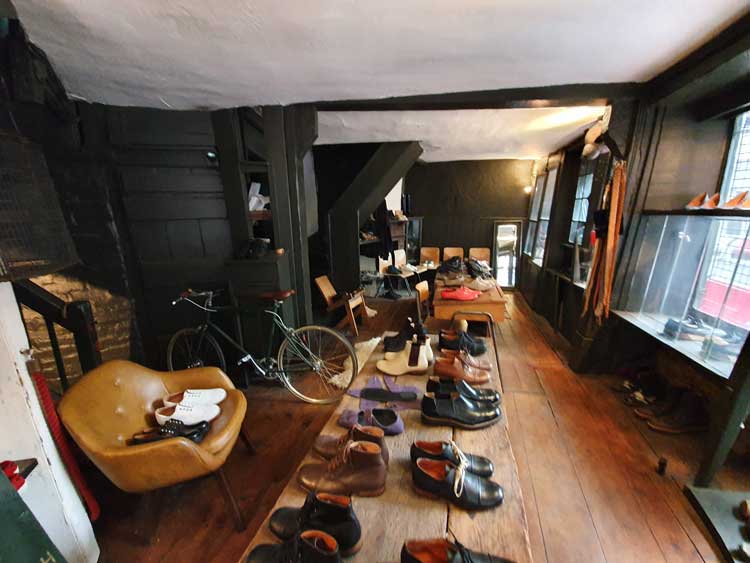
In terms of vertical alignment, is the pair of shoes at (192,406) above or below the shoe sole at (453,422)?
below

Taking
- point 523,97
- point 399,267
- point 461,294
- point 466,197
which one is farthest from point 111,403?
point 466,197

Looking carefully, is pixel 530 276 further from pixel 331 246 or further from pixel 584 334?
pixel 331 246

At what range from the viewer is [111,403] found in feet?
4.58

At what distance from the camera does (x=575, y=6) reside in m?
1.23

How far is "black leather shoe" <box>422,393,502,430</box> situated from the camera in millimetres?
1222

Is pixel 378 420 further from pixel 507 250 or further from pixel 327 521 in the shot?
pixel 507 250

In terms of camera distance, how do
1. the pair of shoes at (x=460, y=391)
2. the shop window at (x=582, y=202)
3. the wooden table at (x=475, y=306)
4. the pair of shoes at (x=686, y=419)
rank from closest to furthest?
the pair of shoes at (x=460, y=391), the pair of shoes at (x=686, y=419), the wooden table at (x=475, y=306), the shop window at (x=582, y=202)

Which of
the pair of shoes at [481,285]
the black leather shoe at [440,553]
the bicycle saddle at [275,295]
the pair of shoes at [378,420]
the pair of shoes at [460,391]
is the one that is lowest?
the pair of shoes at [378,420]

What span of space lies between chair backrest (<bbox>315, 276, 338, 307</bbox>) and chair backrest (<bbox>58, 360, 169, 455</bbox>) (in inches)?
86.3

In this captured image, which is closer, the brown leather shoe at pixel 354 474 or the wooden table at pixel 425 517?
the wooden table at pixel 425 517

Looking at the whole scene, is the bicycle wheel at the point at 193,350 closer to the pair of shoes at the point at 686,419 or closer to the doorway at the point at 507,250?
the pair of shoes at the point at 686,419

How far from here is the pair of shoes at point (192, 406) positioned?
149 centimetres

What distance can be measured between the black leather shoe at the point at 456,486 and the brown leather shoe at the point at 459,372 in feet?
1.79

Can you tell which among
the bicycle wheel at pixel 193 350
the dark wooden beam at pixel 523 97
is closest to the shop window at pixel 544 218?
the dark wooden beam at pixel 523 97
